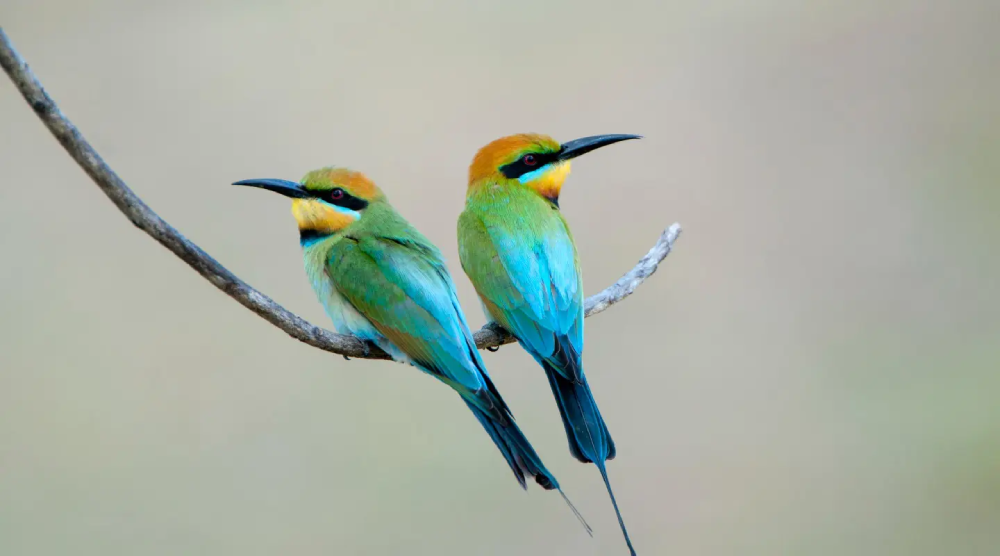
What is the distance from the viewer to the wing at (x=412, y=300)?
4.81 feet

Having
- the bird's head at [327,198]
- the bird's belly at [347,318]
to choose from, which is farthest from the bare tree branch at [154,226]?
the bird's head at [327,198]

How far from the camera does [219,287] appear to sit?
1.24 meters

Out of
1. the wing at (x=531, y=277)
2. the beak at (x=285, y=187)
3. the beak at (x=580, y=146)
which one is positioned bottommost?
the wing at (x=531, y=277)

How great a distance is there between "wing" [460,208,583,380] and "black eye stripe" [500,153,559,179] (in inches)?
4.6

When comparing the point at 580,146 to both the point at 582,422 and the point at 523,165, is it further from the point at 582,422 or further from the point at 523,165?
the point at 582,422

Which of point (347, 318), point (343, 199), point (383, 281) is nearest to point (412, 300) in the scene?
point (383, 281)

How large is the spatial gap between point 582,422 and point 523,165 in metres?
0.72

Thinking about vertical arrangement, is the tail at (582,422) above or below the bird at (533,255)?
below

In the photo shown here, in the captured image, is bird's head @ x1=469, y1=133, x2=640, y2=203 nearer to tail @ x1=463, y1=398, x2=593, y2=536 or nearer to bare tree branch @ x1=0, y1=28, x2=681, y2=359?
bare tree branch @ x1=0, y1=28, x2=681, y2=359

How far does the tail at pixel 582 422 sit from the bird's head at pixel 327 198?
54 centimetres

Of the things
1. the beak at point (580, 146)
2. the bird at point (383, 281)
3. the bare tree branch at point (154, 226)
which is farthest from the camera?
the beak at point (580, 146)

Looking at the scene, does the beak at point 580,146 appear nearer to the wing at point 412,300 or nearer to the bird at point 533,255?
the bird at point 533,255

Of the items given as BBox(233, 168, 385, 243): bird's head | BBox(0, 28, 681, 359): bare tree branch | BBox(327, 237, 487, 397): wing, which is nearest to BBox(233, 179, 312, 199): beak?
BBox(233, 168, 385, 243): bird's head

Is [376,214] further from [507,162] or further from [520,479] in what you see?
[520,479]
